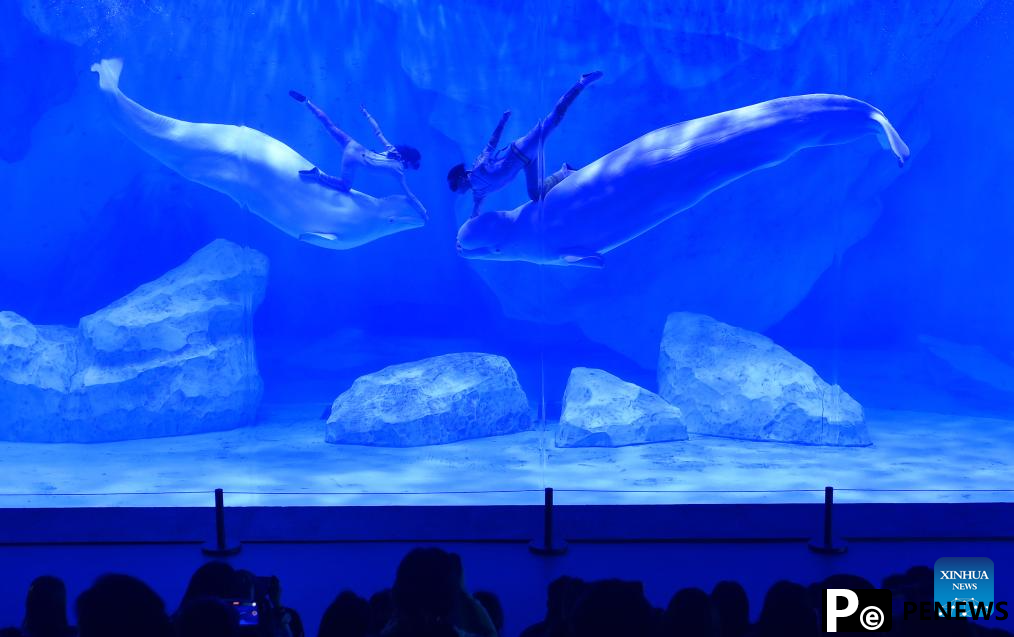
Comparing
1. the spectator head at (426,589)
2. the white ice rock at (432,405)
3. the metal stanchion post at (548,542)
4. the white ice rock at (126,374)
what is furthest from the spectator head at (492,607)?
the white ice rock at (126,374)

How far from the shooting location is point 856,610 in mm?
2520

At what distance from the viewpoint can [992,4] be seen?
56.2ft

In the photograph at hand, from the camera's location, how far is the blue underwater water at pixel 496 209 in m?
11.9

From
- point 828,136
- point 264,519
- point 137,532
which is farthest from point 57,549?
point 828,136

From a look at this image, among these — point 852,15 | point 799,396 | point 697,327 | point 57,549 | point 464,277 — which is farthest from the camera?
point 464,277

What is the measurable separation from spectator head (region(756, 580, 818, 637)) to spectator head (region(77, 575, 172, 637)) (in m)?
1.48

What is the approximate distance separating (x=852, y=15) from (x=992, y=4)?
17.8ft

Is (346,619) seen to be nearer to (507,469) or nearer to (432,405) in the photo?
(507,469)

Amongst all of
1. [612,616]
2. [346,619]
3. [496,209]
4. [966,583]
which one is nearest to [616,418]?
[496,209]

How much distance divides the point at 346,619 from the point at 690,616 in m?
0.98

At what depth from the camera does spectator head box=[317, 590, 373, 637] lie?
248 cm

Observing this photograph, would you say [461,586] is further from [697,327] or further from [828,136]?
[697,327]

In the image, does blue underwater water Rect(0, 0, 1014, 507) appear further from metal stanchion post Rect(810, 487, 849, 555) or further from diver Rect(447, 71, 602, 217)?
metal stanchion post Rect(810, 487, 849, 555)

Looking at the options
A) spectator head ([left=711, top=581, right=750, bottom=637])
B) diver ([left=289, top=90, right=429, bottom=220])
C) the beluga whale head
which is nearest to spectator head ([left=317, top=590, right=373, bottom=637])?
spectator head ([left=711, top=581, right=750, bottom=637])
